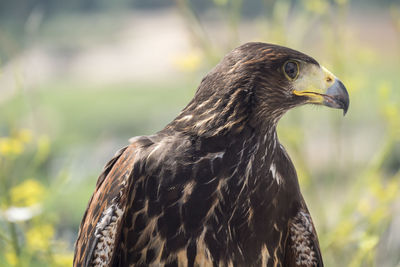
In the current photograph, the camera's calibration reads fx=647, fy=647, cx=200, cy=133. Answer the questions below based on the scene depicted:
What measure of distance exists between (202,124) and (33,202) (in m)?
1.18

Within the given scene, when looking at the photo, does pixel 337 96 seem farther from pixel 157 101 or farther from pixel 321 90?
pixel 157 101

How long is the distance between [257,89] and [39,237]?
1260 mm

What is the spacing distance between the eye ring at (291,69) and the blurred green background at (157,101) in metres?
0.76

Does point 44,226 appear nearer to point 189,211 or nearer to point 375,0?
point 189,211

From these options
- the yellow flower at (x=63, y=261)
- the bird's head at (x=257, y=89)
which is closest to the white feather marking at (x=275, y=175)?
the bird's head at (x=257, y=89)

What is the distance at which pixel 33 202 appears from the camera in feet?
9.45

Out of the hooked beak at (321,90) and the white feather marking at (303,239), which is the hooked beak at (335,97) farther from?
the white feather marking at (303,239)

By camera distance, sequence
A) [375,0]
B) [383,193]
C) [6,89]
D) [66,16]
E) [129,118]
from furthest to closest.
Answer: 1. [66,16]
2. [375,0]
3. [129,118]
4. [6,89]
5. [383,193]

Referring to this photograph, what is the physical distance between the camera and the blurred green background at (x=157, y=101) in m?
2.93

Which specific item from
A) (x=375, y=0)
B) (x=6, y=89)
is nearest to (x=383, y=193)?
(x=6, y=89)

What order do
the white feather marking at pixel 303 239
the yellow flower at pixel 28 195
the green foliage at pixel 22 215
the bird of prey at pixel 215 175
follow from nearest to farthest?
1. the bird of prey at pixel 215 175
2. the white feather marking at pixel 303 239
3. the green foliage at pixel 22 215
4. the yellow flower at pixel 28 195

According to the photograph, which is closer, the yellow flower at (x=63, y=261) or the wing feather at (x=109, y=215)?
the wing feather at (x=109, y=215)

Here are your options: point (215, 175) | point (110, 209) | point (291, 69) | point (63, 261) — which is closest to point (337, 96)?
point (291, 69)

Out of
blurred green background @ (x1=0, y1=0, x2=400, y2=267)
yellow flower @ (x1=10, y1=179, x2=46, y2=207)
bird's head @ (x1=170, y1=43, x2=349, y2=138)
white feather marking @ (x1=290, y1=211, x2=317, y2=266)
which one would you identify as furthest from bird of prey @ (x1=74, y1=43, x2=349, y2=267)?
yellow flower @ (x1=10, y1=179, x2=46, y2=207)
